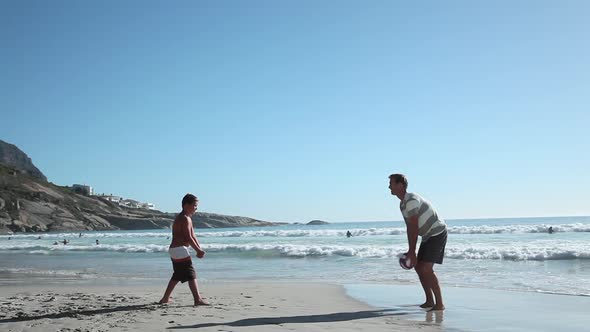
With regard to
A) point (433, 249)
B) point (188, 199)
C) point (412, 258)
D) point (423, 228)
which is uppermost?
point (188, 199)

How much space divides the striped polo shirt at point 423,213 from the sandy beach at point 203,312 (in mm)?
1146

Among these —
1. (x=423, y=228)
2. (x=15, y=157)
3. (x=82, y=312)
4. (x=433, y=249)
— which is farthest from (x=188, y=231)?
(x=15, y=157)

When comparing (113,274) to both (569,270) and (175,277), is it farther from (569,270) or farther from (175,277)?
(569,270)

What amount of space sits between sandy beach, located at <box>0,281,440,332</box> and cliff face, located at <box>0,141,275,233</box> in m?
72.2

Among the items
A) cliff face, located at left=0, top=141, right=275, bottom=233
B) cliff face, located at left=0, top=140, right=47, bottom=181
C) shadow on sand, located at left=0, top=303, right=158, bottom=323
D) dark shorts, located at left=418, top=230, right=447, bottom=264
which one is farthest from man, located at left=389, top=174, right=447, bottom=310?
cliff face, located at left=0, top=140, right=47, bottom=181

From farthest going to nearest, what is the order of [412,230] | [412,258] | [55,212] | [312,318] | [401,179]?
[55,212]
[401,179]
[412,258]
[412,230]
[312,318]

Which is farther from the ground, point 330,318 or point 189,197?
point 189,197

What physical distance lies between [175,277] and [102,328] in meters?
1.76

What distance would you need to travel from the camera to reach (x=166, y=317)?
18.9 feet

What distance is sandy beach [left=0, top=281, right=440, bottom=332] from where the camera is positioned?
17.4ft

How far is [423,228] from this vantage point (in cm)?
633

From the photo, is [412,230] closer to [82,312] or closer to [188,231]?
[188,231]

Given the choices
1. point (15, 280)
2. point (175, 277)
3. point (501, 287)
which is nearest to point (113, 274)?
point (15, 280)

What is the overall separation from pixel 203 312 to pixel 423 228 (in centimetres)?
299
